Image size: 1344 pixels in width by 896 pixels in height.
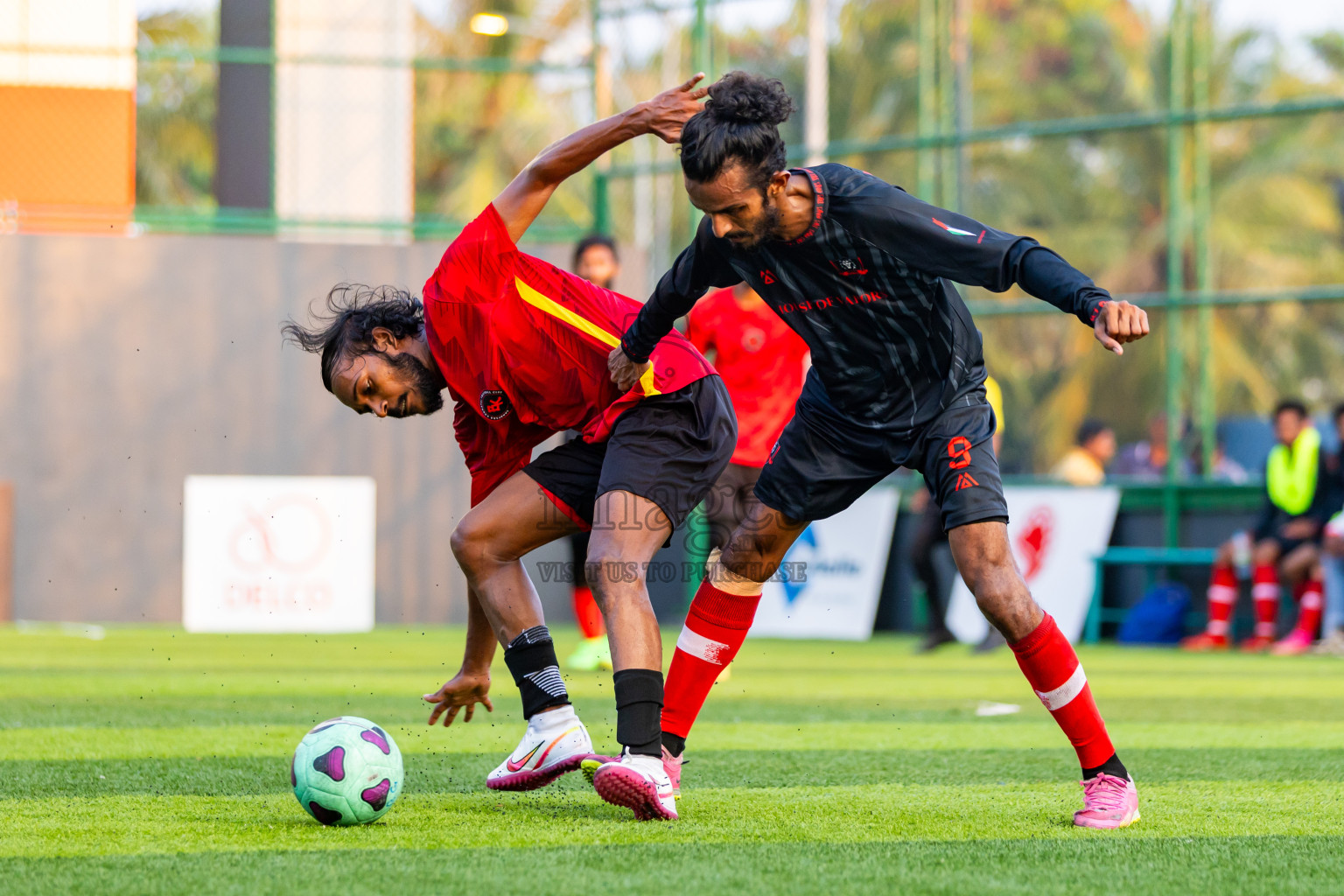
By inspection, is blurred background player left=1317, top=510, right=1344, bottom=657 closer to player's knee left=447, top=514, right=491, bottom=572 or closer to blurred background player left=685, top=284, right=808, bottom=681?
blurred background player left=685, top=284, right=808, bottom=681

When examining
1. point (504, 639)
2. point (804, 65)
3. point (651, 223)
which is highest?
point (804, 65)

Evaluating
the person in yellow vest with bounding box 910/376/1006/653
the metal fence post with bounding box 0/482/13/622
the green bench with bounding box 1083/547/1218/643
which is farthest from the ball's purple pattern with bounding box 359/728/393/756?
the metal fence post with bounding box 0/482/13/622

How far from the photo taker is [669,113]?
13.5 ft

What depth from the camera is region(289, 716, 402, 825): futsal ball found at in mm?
3824

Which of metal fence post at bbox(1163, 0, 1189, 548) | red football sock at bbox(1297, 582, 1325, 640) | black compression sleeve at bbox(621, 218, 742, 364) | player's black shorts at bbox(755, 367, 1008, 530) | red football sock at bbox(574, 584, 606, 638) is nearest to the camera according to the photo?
player's black shorts at bbox(755, 367, 1008, 530)

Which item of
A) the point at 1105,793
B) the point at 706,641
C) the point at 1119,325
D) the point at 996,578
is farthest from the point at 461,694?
the point at 1119,325

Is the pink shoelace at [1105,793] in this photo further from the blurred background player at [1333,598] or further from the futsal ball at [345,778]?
the blurred background player at [1333,598]

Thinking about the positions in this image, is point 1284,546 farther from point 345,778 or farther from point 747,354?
point 345,778

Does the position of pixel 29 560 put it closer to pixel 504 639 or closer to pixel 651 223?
pixel 651 223

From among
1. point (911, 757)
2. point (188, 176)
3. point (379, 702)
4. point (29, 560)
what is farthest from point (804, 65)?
point (188, 176)

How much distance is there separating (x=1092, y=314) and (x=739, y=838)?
4.80 feet

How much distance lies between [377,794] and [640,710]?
68 cm

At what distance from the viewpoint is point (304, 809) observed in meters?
4.02

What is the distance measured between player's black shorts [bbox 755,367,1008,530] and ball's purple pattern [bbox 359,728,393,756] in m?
1.21
